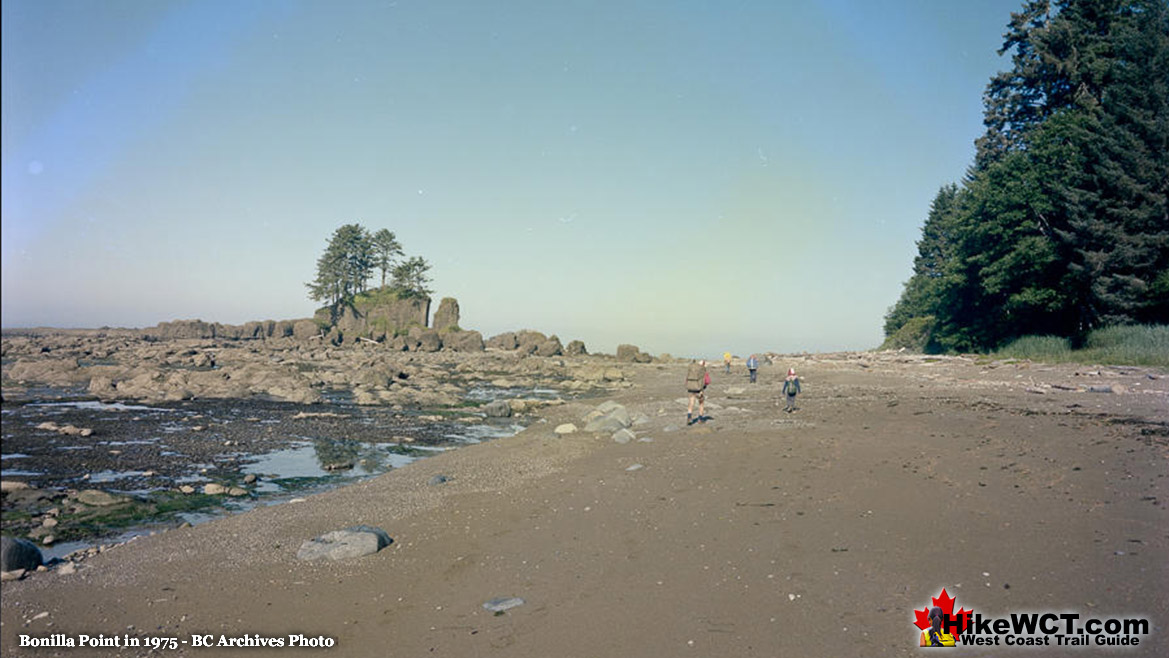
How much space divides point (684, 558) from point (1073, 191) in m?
38.2

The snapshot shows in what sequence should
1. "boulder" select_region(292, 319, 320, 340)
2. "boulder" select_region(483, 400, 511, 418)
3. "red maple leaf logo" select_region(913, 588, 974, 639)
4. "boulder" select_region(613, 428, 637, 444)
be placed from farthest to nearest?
"boulder" select_region(292, 319, 320, 340)
"boulder" select_region(483, 400, 511, 418)
"boulder" select_region(613, 428, 637, 444)
"red maple leaf logo" select_region(913, 588, 974, 639)

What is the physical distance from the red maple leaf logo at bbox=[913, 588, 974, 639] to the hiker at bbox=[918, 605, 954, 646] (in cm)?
6

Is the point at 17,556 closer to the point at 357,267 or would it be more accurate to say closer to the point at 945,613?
the point at 945,613

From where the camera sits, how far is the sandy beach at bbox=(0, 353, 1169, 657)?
541 centimetres

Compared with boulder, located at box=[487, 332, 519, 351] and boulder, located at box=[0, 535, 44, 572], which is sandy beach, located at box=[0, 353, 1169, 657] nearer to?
boulder, located at box=[0, 535, 44, 572]

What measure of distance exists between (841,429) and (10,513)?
1774cm

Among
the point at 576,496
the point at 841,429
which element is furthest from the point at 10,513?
the point at 841,429

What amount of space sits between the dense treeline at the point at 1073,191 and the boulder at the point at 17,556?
138ft

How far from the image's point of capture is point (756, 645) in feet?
16.4

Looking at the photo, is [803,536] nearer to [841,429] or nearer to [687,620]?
[687,620]

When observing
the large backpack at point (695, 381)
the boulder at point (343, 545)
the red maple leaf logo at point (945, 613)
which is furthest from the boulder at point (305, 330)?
the red maple leaf logo at point (945, 613)

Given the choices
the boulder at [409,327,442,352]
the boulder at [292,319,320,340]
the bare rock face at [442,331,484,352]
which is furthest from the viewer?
the bare rock face at [442,331,484,352]

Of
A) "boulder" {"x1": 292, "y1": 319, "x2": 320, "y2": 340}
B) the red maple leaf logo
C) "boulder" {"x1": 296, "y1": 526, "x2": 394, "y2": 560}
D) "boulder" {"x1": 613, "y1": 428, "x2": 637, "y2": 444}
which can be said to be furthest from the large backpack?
"boulder" {"x1": 292, "y1": 319, "x2": 320, "y2": 340}

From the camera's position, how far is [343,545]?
785 cm
